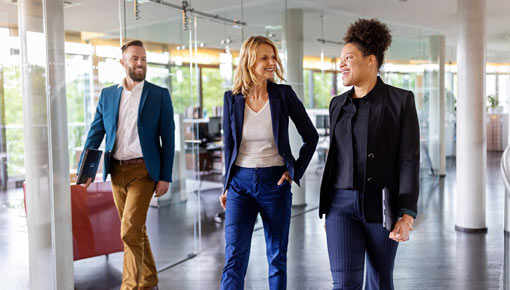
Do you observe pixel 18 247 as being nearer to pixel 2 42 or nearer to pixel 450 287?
pixel 2 42

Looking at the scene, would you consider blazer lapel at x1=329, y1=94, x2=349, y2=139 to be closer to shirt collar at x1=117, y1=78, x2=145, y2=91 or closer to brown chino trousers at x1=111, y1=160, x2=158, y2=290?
brown chino trousers at x1=111, y1=160, x2=158, y2=290

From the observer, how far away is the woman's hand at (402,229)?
232 cm

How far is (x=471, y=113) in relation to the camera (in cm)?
612

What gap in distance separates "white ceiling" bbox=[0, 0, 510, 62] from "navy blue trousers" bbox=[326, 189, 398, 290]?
2.89m

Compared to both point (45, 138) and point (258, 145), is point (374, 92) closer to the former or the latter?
point (258, 145)

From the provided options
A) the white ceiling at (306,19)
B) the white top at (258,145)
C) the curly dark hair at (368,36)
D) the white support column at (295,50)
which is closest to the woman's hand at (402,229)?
the curly dark hair at (368,36)

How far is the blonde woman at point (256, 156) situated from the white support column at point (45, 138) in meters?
1.26

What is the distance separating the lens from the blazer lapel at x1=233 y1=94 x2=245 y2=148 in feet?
9.87

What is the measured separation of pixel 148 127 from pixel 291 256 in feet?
7.44

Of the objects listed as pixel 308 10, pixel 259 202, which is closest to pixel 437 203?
pixel 308 10

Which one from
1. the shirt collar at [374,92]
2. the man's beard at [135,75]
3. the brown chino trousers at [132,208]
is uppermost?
the man's beard at [135,75]

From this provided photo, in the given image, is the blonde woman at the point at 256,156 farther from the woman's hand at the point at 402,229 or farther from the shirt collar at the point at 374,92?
the woman's hand at the point at 402,229

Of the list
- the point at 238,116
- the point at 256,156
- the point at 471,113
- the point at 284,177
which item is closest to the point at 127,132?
the point at 238,116

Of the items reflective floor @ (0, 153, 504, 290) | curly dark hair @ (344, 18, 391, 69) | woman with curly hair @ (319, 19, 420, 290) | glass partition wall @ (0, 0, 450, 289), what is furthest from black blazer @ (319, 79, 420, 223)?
glass partition wall @ (0, 0, 450, 289)
